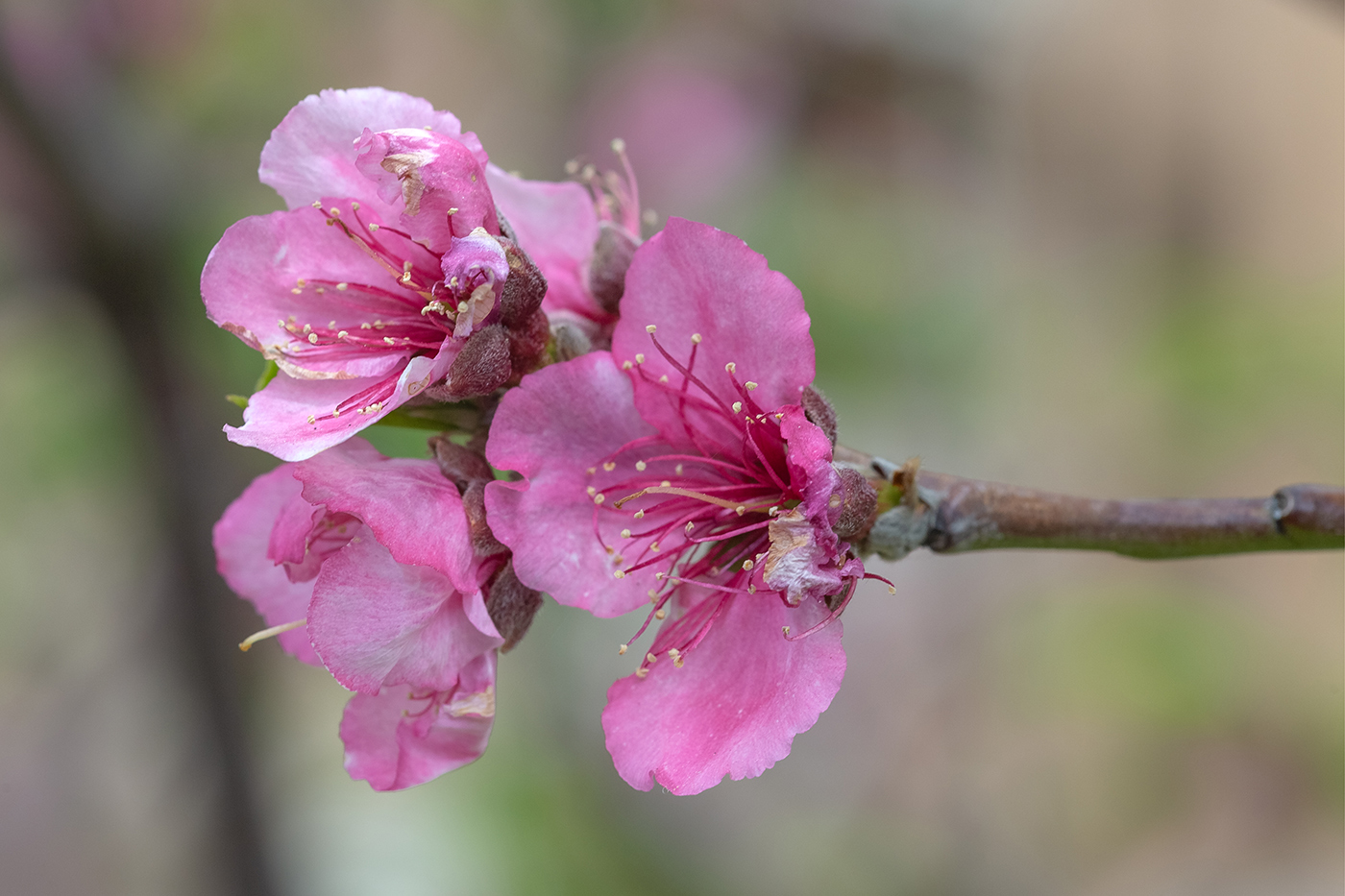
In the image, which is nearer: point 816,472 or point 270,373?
point 816,472

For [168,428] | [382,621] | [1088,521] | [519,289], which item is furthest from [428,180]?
[168,428]

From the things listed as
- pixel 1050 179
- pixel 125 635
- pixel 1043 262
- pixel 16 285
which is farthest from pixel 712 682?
pixel 1050 179

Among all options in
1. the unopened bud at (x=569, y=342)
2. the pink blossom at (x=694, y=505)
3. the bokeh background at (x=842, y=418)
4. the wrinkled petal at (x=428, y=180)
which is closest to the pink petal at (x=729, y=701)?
the pink blossom at (x=694, y=505)

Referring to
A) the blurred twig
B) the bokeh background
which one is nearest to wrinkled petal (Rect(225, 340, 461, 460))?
the bokeh background

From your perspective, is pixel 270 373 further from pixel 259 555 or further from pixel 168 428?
pixel 168 428

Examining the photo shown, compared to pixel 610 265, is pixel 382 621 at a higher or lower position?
lower

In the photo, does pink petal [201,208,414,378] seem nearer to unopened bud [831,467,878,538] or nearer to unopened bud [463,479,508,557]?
unopened bud [463,479,508,557]
